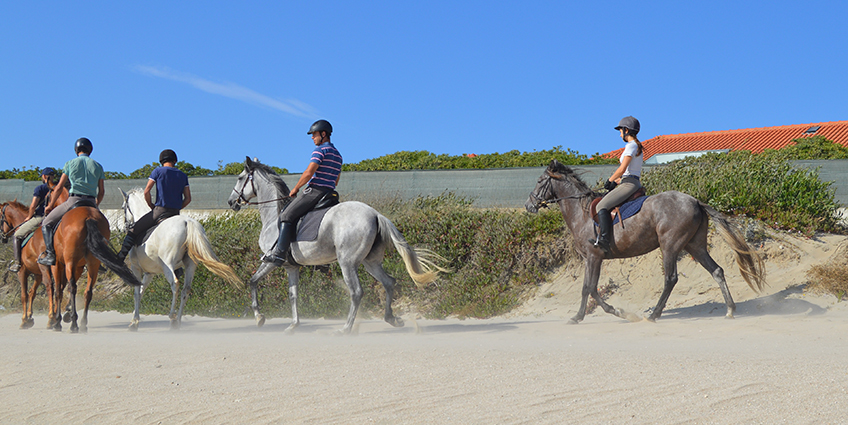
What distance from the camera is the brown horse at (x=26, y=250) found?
33.8 feet

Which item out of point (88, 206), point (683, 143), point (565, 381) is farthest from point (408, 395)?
point (683, 143)

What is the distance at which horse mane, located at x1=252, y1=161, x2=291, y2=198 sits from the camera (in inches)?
369

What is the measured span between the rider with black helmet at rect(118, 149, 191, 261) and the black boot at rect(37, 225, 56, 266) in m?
0.90

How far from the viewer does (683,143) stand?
3872 centimetres

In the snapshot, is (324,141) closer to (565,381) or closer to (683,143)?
(565,381)

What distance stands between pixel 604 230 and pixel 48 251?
7677 mm

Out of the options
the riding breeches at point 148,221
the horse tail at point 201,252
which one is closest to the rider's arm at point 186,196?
the riding breeches at point 148,221

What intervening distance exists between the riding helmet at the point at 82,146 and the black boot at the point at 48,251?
3.89 feet

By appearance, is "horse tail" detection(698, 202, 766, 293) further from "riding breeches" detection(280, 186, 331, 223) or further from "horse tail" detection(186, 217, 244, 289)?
"horse tail" detection(186, 217, 244, 289)

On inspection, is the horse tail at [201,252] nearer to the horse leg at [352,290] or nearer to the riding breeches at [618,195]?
the horse leg at [352,290]

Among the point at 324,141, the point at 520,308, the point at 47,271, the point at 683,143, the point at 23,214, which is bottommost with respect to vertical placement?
the point at 520,308

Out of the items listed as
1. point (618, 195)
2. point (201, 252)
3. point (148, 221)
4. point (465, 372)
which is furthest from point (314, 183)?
point (465, 372)

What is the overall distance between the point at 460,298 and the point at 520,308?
0.99 metres

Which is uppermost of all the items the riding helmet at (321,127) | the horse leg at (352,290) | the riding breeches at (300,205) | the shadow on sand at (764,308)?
the riding helmet at (321,127)
